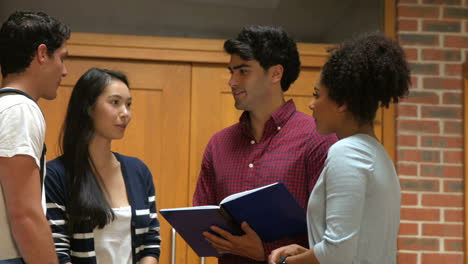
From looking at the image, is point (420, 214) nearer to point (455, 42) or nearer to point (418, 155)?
point (418, 155)

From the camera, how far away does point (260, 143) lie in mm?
2199

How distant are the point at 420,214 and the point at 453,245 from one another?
0.25 meters

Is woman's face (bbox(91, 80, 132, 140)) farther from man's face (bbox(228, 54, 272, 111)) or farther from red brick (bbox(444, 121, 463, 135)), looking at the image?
red brick (bbox(444, 121, 463, 135))

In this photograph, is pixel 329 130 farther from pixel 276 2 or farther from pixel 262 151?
pixel 276 2

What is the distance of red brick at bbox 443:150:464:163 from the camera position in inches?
130

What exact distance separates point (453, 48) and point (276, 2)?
1.07 m

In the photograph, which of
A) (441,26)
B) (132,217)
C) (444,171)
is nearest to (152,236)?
(132,217)

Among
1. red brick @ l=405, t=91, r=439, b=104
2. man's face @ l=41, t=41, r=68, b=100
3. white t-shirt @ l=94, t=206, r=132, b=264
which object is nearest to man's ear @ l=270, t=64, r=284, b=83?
white t-shirt @ l=94, t=206, r=132, b=264

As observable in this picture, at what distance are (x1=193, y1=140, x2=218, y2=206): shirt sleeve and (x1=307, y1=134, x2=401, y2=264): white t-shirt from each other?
29.0 inches

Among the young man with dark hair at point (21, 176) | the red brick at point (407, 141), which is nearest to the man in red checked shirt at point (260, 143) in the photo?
the young man with dark hair at point (21, 176)

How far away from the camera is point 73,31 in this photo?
3.39m

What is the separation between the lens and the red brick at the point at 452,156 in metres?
3.31

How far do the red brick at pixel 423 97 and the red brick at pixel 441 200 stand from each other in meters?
0.54

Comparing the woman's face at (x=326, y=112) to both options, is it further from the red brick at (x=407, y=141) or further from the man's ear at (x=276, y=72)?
the red brick at (x=407, y=141)
